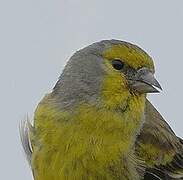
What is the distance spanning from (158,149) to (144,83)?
0.34 metres

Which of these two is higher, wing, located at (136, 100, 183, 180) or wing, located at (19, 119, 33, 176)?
wing, located at (19, 119, 33, 176)

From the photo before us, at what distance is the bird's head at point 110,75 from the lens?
178cm

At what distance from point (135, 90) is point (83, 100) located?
163mm

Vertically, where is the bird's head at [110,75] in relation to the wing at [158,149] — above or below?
above

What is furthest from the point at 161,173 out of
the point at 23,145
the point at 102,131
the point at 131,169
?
the point at 23,145

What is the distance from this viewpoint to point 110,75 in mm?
1804

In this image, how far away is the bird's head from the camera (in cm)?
178

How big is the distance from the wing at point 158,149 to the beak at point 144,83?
0.25m

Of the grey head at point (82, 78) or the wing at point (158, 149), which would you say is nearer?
the grey head at point (82, 78)

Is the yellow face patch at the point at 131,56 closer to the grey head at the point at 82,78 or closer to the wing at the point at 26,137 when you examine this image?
the grey head at the point at 82,78

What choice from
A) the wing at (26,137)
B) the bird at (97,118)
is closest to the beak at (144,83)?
the bird at (97,118)

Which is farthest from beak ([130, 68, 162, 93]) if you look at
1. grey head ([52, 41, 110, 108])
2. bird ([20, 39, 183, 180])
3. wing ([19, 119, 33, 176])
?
wing ([19, 119, 33, 176])

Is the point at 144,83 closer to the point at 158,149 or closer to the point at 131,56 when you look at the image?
the point at 131,56

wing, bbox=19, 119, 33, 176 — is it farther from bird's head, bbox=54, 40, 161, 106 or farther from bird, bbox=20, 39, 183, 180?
bird's head, bbox=54, 40, 161, 106
